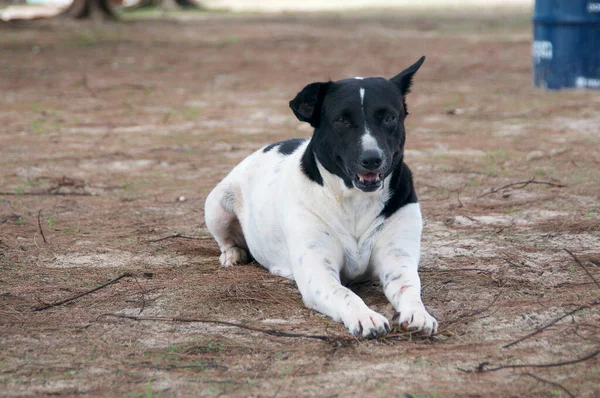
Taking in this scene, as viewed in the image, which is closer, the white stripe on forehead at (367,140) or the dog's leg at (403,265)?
the dog's leg at (403,265)

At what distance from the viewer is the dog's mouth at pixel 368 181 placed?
15.8 feet

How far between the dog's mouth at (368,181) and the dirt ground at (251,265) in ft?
2.19

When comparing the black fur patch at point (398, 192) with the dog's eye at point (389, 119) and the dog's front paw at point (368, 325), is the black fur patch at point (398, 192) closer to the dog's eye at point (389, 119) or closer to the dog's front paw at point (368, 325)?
the dog's eye at point (389, 119)

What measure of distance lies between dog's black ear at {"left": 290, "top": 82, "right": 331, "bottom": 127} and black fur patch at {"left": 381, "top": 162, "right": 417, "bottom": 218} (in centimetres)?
59

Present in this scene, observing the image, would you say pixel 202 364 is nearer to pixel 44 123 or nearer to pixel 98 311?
pixel 98 311

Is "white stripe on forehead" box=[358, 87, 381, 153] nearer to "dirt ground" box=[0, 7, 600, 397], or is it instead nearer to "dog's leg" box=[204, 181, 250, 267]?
"dirt ground" box=[0, 7, 600, 397]

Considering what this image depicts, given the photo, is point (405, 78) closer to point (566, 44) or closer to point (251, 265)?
point (251, 265)

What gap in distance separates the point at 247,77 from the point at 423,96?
381 cm

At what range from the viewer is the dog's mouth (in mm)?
4816

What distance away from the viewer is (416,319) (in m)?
4.34

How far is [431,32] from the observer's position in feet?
75.6

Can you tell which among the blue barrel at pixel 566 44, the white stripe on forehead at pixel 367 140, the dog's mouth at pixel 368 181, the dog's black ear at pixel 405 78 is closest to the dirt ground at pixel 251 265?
the blue barrel at pixel 566 44

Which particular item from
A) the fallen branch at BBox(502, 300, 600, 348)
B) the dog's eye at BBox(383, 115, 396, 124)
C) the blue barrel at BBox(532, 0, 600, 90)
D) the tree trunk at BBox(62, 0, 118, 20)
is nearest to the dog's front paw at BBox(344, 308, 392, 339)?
the fallen branch at BBox(502, 300, 600, 348)

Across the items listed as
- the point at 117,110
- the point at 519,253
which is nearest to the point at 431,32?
the point at 117,110
